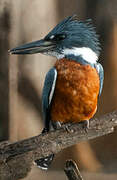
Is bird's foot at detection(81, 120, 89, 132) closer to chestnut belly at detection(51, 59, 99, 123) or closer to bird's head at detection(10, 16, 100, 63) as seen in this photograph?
chestnut belly at detection(51, 59, 99, 123)

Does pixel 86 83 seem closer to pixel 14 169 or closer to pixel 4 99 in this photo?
pixel 14 169

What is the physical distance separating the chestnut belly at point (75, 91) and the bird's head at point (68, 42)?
46 millimetres

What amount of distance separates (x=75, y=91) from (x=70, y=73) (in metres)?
0.08

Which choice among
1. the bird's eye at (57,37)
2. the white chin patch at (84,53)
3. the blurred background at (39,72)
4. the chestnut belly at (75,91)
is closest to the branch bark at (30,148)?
the chestnut belly at (75,91)

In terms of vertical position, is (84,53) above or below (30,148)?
above

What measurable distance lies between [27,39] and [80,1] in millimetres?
413

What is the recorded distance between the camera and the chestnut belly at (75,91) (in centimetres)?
185

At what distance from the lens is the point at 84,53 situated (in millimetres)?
1884

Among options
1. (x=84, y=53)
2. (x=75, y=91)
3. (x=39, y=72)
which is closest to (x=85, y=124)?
(x=75, y=91)

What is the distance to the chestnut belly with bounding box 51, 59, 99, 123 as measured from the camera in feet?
6.06

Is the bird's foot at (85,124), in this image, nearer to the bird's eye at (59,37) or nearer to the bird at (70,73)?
the bird at (70,73)

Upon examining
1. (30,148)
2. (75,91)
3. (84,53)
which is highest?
(84,53)

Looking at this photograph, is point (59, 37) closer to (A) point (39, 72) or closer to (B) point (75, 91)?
(B) point (75, 91)

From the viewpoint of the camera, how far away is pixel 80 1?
2.84 metres
